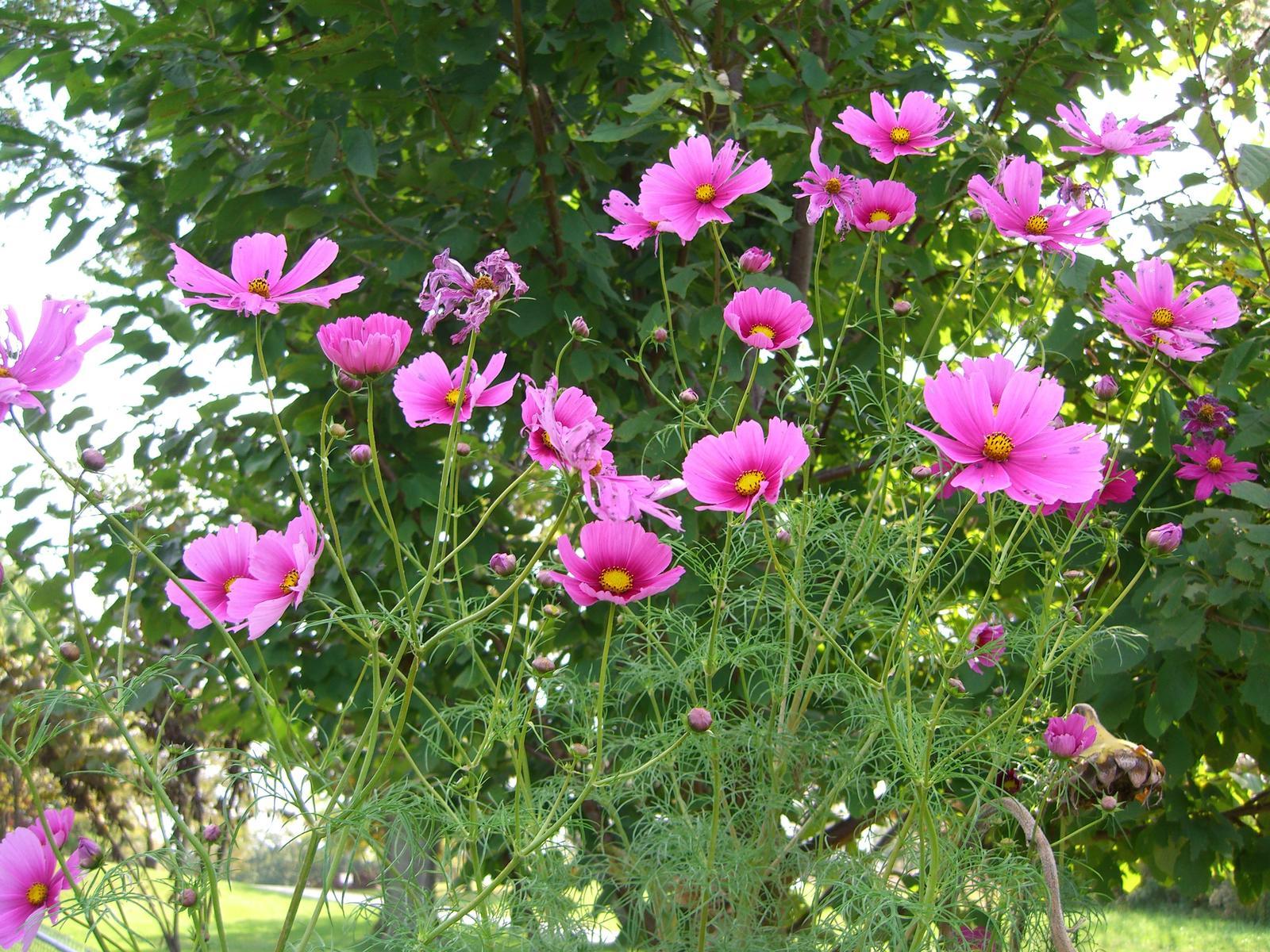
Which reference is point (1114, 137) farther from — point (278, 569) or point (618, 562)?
point (278, 569)

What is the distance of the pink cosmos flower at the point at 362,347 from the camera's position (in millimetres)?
786

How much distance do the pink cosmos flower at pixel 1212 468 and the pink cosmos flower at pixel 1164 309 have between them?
56cm

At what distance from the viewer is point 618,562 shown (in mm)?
805

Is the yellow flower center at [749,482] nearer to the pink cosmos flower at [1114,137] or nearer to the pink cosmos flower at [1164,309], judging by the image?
the pink cosmos flower at [1164,309]

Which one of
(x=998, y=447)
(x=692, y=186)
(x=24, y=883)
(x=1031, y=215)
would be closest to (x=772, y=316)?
(x=692, y=186)

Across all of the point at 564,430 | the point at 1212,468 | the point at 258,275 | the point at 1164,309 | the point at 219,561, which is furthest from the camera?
the point at 1212,468

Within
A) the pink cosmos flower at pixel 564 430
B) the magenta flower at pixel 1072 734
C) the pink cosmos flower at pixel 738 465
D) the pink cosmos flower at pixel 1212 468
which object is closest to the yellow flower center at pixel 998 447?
the pink cosmos flower at pixel 738 465

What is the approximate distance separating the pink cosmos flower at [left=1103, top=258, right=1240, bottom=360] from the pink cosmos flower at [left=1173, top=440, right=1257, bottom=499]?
1.85 ft

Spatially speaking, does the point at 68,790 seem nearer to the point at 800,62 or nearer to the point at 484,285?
the point at 800,62

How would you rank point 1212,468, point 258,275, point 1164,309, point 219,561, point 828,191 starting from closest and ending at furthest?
1. point 258,275
2. point 219,561
3. point 1164,309
4. point 828,191
5. point 1212,468

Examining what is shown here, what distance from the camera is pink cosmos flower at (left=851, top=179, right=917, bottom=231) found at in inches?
44.8

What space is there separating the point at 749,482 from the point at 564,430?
0.66 ft

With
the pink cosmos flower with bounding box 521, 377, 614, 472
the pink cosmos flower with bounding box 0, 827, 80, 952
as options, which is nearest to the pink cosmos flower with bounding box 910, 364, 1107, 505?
the pink cosmos flower with bounding box 521, 377, 614, 472

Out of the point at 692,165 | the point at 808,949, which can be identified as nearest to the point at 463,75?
the point at 692,165
